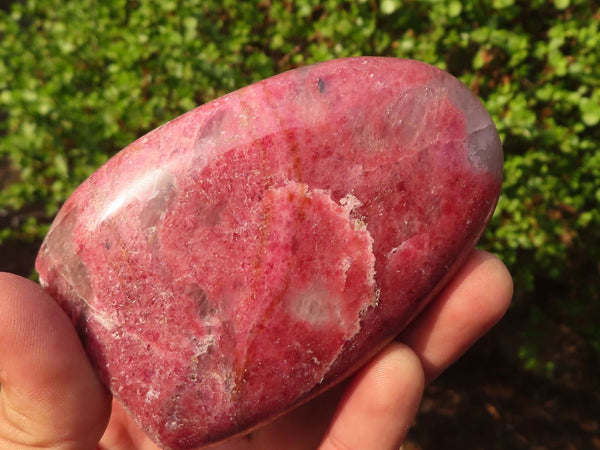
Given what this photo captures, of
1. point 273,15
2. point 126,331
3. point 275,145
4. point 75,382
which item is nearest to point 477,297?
point 275,145

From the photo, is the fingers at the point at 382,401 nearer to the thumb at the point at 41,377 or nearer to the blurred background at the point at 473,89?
the thumb at the point at 41,377

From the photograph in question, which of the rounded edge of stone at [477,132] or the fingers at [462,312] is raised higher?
the rounded edge of stone at [477,132]

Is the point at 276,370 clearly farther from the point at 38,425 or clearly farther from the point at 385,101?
the point at 385,101

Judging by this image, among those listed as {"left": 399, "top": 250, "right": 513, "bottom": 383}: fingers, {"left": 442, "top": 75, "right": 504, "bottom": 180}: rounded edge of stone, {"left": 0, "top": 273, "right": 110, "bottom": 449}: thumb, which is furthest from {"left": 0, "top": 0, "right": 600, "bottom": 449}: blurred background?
{"left": 0, "top": 273, "right": 110, "bottom": 449}: thumb

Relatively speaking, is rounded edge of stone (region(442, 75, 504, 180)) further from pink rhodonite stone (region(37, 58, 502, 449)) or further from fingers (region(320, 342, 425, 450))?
fingers (region(320, 342, 425, 450))

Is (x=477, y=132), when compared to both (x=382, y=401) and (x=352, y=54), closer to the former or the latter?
(x=382, y=401)

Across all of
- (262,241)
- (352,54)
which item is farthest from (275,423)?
(352,54)

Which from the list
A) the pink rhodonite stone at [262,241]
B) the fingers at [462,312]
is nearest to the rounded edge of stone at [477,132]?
the pink rhodonite stone at [262,241]

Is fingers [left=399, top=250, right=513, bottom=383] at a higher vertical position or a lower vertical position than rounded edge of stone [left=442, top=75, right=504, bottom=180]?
lower

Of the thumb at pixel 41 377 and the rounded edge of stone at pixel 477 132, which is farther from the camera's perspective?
the rounded edge of stone at pixel 477 132
